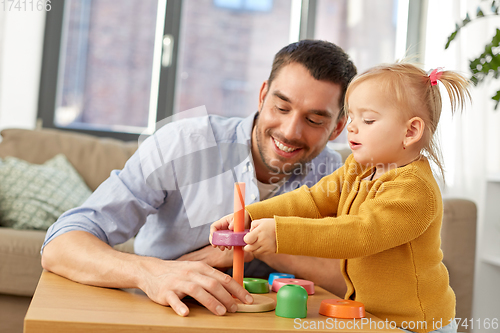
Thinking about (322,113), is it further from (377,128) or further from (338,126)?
(377,128)

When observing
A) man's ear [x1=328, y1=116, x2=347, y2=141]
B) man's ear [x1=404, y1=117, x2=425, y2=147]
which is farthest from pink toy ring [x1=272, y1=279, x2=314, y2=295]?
man's ear [x1=328, y1=116, x2=347, y2=141]

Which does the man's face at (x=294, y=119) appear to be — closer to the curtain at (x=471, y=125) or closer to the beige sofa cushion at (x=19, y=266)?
the beige sofa cushion at (x=19, y=266)

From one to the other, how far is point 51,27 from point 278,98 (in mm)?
2661

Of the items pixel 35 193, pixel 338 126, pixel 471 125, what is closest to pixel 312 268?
pixel 338 126

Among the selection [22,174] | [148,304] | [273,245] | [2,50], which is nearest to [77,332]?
[148,304]

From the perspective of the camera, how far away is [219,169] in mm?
1319

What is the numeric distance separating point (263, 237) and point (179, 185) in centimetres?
60

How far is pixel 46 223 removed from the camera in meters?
2.07

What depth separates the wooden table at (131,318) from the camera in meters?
0.60

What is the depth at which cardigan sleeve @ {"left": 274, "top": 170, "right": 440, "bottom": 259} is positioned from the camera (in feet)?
2.35

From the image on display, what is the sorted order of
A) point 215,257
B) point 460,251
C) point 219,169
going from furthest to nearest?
point 460,251 < point 219,169 < point 215,257

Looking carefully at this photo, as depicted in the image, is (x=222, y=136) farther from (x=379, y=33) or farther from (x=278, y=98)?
(x=379, y=33)

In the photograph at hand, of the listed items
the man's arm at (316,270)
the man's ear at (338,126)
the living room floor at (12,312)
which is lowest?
the living room floor at (12,312)

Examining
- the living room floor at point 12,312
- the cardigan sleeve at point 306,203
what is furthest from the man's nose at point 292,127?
the living room floor at point 12,312
